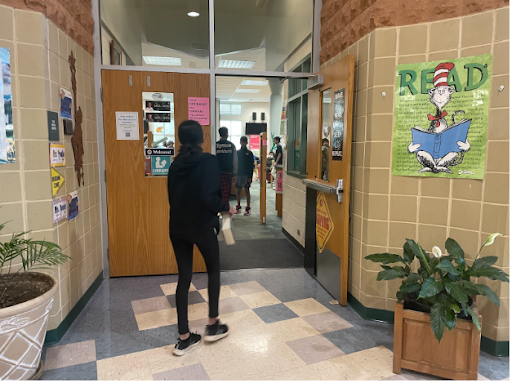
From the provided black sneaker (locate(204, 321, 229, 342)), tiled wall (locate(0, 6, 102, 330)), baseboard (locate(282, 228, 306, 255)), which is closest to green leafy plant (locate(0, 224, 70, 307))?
tiled wall (locate(0, 6, 102, 330))

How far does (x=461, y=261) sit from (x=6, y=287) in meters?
2.47

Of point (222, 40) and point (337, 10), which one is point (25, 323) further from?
point (337, 10)

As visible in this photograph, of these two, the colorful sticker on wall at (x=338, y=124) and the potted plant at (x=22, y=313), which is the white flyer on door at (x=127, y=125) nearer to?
the potted plant at (x=22, y=313)

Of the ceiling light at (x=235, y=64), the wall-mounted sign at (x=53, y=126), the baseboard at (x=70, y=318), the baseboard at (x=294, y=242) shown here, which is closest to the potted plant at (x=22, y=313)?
the baseboard at (x=70, y=318)

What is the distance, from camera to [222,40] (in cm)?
351

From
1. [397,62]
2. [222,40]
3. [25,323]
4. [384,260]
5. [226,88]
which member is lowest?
[25,323]

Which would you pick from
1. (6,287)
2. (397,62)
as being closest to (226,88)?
(397,62)

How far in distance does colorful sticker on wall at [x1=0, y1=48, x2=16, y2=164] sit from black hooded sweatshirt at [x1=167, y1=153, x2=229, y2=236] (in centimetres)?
94

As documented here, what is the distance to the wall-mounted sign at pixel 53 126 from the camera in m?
2.22

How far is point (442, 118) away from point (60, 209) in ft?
8.41

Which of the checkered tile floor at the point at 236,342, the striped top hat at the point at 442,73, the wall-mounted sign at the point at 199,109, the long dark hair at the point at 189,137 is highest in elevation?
the striped top hat at the point at 442,73

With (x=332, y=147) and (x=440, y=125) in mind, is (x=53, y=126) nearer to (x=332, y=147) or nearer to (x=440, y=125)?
(x=332, y=147)

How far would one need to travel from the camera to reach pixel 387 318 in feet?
8.45

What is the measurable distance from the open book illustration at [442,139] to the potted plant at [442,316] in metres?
0.61
